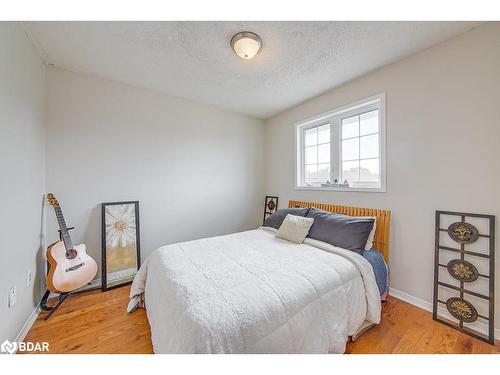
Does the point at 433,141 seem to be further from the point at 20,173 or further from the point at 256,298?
the point at 20,173

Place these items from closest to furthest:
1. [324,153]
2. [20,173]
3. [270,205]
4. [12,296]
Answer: [12,296] → [20,173] → [324,153] → [270,205]

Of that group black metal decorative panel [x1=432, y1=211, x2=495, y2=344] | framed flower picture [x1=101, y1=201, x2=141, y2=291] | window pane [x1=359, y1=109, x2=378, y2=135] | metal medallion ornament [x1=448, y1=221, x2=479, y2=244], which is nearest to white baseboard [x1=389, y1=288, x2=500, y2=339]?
black metal decorative panel [x1=432, y1=211, x2=495, y2=344]

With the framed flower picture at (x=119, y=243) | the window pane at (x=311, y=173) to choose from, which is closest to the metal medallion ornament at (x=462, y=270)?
the window pane at (x=311, y=173)

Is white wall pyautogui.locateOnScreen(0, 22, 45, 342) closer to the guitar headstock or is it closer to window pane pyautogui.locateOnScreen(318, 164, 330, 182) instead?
the guitar headstock

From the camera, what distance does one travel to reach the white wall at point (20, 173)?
134 cm

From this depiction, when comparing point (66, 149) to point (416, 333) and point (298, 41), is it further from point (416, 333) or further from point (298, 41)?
point (416, 333)

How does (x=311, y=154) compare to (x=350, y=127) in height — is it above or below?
below

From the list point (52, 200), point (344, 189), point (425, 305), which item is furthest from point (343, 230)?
Result: point (52, 200)

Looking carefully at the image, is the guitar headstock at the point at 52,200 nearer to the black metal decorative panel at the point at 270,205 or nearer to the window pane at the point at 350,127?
the black metal decorative panel at the point at 270,205

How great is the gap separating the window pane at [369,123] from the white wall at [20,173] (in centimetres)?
321

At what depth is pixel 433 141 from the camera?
5.90ft

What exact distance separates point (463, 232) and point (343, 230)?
89 centimetres

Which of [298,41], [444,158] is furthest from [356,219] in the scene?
[298,41]

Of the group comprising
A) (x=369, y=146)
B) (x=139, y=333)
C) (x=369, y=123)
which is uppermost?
(x=369, y=123)
